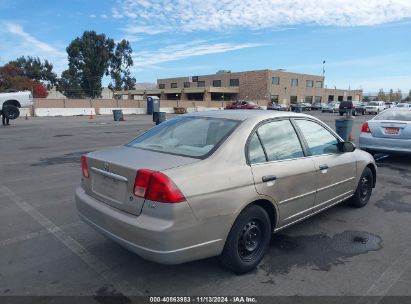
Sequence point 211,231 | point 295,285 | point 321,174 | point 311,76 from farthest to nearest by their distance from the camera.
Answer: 1. point 311,76
2. point 321,174
3. point 295,285
4. point 211,231

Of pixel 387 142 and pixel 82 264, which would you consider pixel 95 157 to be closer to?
pixel 82 264

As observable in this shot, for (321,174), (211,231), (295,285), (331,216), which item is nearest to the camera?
(211,231)

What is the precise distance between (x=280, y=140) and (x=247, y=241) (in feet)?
3.87

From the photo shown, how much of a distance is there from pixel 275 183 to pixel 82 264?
6.90 ft

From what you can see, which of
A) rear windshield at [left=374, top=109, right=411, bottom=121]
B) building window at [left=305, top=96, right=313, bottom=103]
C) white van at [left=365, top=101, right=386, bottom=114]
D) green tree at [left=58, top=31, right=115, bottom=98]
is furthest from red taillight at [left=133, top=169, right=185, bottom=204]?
building window at [left=305, top=96, right=313, bottom=103]

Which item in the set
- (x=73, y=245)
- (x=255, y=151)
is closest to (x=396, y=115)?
(x=255, y=151)

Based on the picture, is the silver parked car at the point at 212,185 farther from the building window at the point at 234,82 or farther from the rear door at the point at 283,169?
the building window at the point at 234,82

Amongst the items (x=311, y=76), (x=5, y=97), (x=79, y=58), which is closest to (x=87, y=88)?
(x=79, y=58)

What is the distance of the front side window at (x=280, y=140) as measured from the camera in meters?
3.72

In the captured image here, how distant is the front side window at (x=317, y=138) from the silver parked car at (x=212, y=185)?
18 millimetres

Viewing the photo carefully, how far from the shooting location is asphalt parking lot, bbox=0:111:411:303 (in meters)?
3.15

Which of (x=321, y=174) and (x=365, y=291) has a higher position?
(x=321, y=174)

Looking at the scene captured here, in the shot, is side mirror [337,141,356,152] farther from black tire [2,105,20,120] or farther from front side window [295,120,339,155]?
black tire [2,105,20,120]

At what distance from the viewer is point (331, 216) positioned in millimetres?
5059
